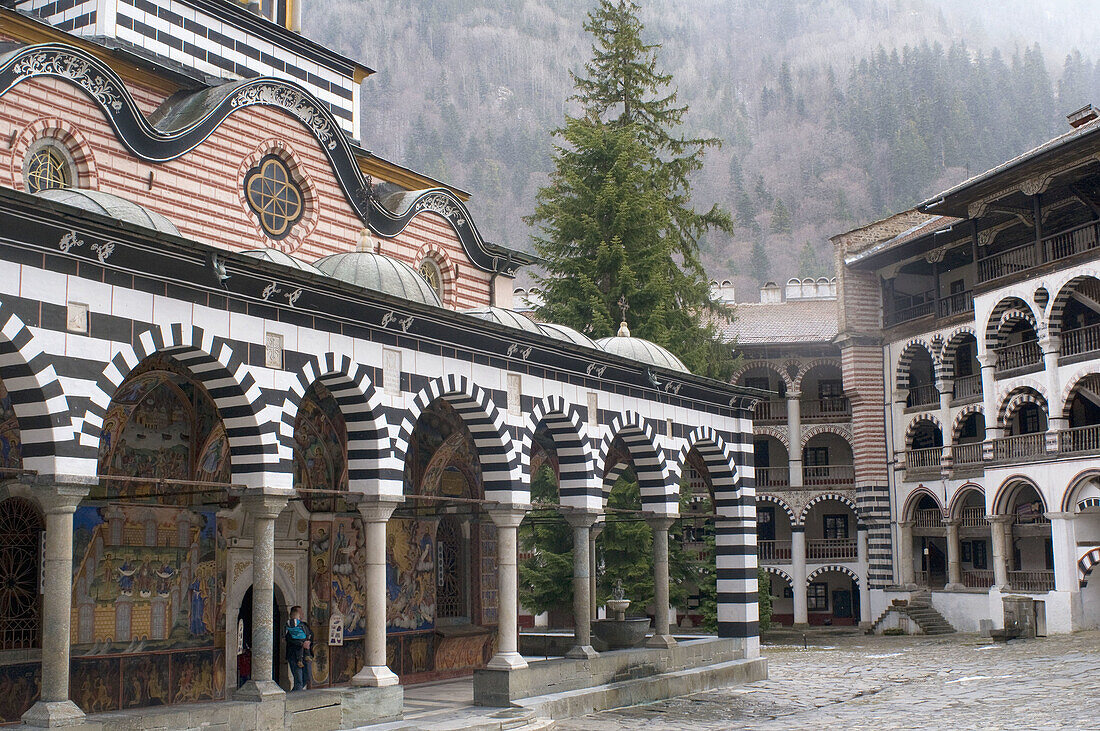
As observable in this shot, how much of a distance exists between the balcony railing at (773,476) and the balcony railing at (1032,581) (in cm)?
1055

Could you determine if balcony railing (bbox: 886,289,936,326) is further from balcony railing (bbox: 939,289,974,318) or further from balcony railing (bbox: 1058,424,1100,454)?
balcony railing (bbox: 1058,424,1100,454)

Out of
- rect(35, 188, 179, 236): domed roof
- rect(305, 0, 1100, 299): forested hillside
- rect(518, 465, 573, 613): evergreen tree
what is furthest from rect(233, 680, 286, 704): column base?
rect(305, 0, 1100, 299): forested hillside

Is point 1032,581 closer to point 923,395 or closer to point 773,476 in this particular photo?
point 923,395

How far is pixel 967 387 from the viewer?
1373 inches

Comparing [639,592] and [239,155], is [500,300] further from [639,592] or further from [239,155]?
[639,592]

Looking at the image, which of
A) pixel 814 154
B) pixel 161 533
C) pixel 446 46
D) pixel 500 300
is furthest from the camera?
pixel 446 46

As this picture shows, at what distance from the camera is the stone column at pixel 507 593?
14406 millimetres

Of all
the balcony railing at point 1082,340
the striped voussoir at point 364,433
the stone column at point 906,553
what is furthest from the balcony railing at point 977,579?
the striped voussoir at point 364,433

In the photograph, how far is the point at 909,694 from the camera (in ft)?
58.3

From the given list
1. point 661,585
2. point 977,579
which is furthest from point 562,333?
point 977,579

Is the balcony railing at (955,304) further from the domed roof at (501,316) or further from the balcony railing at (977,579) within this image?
the domed roof at (501,316)

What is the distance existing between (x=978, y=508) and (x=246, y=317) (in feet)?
92.7

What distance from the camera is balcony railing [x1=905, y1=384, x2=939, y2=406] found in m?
36.5

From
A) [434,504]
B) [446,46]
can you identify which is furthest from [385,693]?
[446,46]
